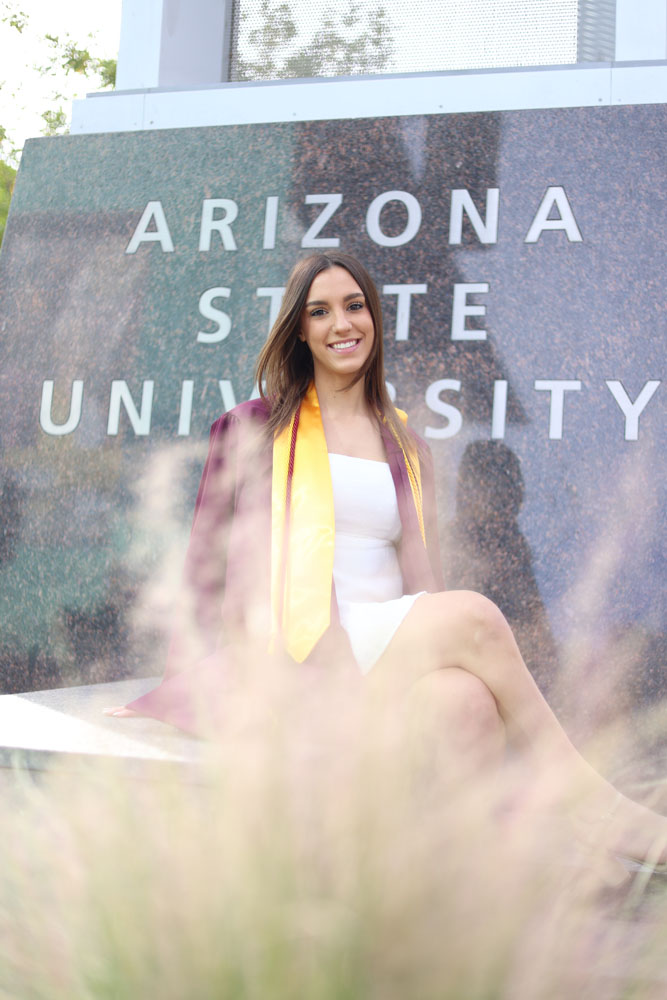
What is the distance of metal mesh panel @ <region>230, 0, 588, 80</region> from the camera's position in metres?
4.40

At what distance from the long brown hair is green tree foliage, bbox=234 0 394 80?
2.02 m

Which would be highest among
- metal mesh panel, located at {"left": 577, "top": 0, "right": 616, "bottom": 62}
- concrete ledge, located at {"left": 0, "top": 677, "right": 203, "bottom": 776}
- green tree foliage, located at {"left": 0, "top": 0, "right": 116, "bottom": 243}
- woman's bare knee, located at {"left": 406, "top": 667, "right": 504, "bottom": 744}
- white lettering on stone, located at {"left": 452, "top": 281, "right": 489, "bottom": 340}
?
green tree foliage, located at {"left": 0, "top": 0, "right": 116, "bottom": 243}

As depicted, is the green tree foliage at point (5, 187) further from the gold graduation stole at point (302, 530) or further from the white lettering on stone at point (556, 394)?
the gold graduation stole at point (302, 530)

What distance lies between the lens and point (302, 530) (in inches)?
101

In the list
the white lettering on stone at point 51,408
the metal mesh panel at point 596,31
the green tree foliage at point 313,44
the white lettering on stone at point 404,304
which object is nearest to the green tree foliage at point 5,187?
the green tree foliage at point 313,44

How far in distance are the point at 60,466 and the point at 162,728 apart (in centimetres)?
185

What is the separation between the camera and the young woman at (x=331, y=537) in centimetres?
207

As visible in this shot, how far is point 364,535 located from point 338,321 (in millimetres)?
576

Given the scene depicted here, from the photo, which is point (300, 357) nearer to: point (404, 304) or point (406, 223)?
point (404, 304)

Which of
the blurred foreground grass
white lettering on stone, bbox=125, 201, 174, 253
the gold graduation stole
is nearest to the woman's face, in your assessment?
the gold graduation stole

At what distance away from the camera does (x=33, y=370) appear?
163 inches

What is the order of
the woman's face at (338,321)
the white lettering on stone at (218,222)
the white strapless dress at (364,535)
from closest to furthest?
the white strapless dress at (364,535)
the woman's face at (338,321)
the white lettering on stone at (218,222)

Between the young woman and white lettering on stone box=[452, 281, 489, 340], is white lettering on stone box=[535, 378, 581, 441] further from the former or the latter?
the young woman

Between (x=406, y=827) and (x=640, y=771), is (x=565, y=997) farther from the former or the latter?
(x=640, y=771)
